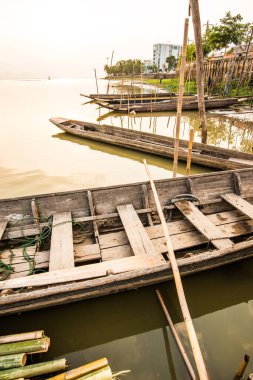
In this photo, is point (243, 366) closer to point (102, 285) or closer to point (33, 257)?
point (102, 285)

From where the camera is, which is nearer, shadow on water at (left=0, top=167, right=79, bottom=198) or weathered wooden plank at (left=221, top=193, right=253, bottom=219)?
weathered wooden plank at (left=221, top=193, right=253, bottom=219)

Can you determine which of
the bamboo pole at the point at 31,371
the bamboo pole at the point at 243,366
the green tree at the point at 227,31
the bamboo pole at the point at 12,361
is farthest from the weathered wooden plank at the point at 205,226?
the green tree at the point at 227,31

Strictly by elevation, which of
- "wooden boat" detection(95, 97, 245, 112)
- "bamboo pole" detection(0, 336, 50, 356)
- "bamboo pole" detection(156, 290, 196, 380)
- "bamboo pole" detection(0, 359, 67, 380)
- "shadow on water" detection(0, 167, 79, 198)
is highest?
"wooden boat" detection(95, 97, 245, 112)

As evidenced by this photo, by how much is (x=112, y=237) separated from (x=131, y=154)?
5.97 m

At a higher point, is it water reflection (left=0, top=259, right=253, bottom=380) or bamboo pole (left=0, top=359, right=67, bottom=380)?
bamboo pole (left=0, top=359, right=67, bottom=380)

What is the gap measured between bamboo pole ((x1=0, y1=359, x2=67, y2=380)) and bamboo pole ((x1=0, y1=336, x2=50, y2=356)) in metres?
0.13

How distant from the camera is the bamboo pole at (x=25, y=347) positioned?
7.11 feet

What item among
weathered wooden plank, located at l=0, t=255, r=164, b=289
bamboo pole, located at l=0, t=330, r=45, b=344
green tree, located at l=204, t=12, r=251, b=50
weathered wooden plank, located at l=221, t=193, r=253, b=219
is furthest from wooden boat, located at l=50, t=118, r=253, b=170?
green tree, located at l=204, t=12, r=251, b=50

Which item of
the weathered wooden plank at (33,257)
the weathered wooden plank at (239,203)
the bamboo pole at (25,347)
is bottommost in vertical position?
the weathered wooden plank at (33,257)

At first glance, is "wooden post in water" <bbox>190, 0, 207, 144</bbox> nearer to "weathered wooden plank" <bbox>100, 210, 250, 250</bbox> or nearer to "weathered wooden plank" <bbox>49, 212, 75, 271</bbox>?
"weathered wooden plank" <bbox>100, 210, 250, 250</bbox>

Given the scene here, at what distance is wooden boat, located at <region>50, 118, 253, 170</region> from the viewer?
23.1 feet

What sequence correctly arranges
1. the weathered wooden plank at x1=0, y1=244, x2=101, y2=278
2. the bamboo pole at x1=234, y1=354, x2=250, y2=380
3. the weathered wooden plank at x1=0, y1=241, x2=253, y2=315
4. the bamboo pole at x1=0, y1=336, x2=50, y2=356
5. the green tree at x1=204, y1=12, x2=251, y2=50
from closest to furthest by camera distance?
the bamboo pole at x1=234, y1=354, x2=250, y2=380 → the bamboo pole at x1=0, y1=336, x2=50, y2=356 → the weathered wooden plank at x1=0, y1=241, x2=253, y2=315 → the weathered wooden plank at x1=0, y1=244, x2=101, y2=278 → the green tree at x1=204, y1=12, x2=251, y2=50

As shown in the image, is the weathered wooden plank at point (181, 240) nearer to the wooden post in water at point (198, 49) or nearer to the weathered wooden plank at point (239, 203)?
the weathered wooden plank at point (239, 203)

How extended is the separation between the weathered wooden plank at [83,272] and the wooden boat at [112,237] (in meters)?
0.01
